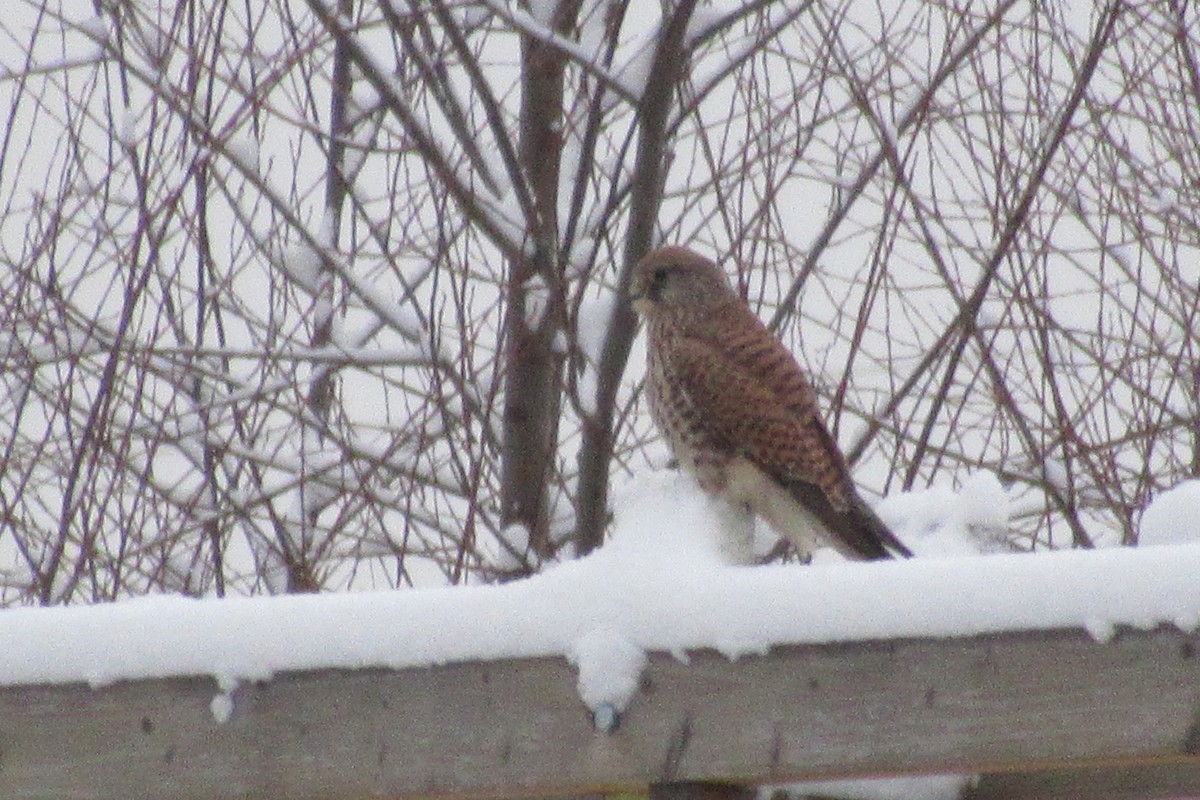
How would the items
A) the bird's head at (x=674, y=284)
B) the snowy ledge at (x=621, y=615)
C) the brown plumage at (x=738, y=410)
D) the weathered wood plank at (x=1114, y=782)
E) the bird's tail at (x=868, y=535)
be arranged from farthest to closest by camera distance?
the bird's head at (x=674, y=284), the brown plumage at (x=738, y=410), the bird's tail at (x=868, y=535), the weathered wood plank at (x=1114, y=782), the snowy ledge at (x=621, y=615)

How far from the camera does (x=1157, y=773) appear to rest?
2029mm

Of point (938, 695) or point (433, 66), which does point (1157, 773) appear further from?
point (433, 66)

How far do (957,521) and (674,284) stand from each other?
1.43 metres

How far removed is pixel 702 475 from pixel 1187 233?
2222 mm

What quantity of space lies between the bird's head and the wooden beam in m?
2.21

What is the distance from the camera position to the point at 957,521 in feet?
8.82

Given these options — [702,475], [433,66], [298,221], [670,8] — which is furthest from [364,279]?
[702,475]

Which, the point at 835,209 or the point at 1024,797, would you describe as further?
the point at 835,209

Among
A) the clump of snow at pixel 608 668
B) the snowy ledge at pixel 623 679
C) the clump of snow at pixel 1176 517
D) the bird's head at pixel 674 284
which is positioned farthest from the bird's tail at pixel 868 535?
the clump of snow at pixel 608 668

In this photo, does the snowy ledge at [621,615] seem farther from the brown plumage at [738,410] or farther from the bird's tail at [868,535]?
the brown plumage at [738,410]

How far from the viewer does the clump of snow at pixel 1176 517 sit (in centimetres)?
197

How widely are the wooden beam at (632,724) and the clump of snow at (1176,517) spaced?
0.88 ft

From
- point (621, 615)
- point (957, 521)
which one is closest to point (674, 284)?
point (957, 521)

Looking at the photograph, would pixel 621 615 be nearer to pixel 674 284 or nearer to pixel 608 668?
pixel 608 668
